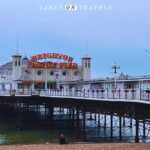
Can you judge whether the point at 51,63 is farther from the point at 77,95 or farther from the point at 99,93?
the point at 99,93

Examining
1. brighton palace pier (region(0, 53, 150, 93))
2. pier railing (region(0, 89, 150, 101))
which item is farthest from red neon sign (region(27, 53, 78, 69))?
pier railing (region(0, 89, 150, 101))

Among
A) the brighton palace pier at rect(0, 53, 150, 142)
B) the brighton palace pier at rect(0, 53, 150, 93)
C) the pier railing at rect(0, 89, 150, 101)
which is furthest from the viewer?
the brighton palace pier at rect(0, 53, 150, 93)

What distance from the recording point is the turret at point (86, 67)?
84250 millimetres

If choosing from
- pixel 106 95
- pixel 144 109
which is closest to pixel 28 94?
pixel 106 95

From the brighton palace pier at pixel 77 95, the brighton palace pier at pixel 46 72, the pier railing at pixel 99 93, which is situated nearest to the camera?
the pier railing at pixel 99 93

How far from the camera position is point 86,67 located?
85188mm

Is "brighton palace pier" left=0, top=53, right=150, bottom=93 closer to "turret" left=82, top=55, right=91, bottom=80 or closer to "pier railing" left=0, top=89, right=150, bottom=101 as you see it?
"turret" left=82, top=55, right=91, bottom=80

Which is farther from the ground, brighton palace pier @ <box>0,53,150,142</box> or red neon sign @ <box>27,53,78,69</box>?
red neon sign @ <box>27,53,78,69</box>

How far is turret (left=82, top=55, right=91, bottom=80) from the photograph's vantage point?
84250mm

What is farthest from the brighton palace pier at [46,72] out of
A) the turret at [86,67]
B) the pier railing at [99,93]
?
the pier railing at [99,93]

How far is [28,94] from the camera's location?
215 feet

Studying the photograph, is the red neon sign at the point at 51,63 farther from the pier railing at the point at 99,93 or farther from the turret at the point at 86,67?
the pier railing at the point at 99,93

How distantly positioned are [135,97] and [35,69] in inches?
1860

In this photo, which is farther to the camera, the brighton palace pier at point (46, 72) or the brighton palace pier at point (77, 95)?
the brighton palace pier at point (46, 72)
